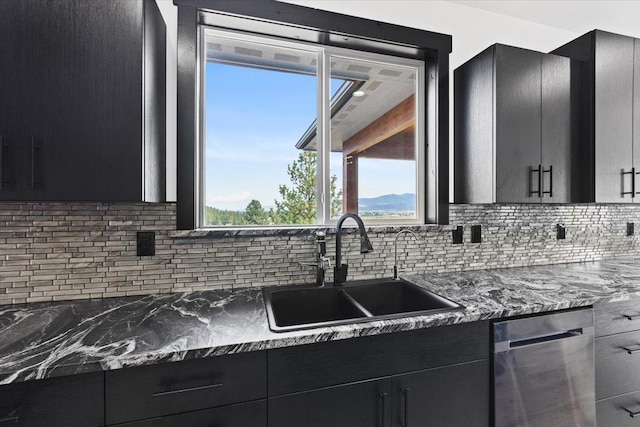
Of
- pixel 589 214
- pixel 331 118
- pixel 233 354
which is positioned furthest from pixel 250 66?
pixel 589 214

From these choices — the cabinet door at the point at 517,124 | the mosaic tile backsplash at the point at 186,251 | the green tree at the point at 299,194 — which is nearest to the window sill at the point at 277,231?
the mosaic tile backsplash at the point at 186,251

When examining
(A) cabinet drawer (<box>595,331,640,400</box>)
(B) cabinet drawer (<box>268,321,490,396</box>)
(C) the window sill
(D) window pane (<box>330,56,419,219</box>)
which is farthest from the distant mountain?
(A) cabinet drawer (<box>595,331,640,400</box>)

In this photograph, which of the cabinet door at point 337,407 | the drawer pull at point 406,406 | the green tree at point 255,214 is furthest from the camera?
the green tree at point 255,214

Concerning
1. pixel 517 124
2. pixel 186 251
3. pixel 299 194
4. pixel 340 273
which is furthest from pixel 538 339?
pixel 186 251

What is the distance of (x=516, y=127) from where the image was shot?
5.82ft

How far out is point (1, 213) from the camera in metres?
1.33

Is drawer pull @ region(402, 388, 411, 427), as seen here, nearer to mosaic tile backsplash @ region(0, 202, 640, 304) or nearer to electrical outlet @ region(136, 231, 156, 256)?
mosaic tile backsplash @ region(0, 202, 640, 304)

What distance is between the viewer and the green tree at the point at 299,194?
1.87 metres

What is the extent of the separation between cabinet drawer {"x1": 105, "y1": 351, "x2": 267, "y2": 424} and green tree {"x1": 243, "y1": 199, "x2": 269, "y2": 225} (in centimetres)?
92

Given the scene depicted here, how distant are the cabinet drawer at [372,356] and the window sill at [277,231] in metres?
0.71

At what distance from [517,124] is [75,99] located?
2.15m

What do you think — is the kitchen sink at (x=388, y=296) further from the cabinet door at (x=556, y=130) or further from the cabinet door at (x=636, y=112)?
the cabinet door at (x=636, y=112)

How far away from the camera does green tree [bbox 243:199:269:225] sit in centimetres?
180

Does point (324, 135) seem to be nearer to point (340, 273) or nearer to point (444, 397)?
point (340, 273)
